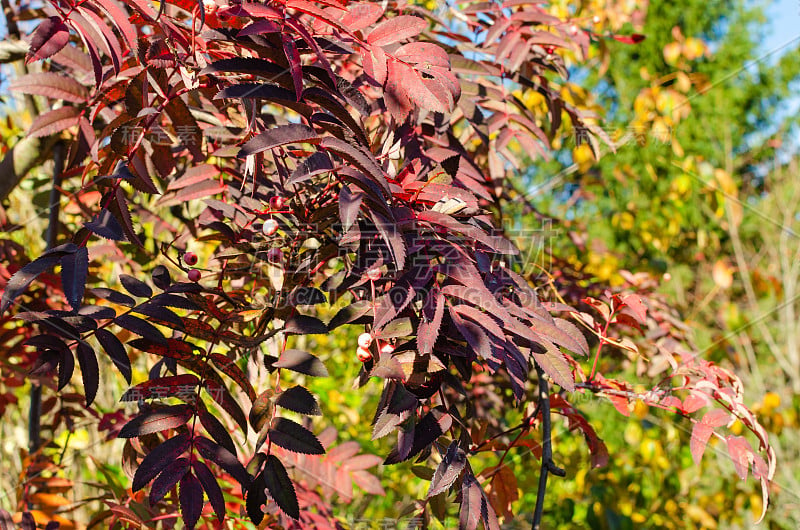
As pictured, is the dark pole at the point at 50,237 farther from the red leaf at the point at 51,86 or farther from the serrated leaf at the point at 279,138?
the serrated leaf at the point at 279,138

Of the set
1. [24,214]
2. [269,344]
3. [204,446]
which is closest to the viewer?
[204,446]

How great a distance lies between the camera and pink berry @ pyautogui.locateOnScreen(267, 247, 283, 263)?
0.84m

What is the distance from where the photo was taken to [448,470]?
2.24 feet

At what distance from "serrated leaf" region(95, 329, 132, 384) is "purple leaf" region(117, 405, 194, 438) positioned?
0.05 m

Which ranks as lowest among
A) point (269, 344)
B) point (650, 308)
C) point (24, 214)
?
point (24, 214)

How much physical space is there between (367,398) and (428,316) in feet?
6.11

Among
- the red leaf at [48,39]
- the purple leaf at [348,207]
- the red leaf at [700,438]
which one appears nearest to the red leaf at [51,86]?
the red leaf at [48,39]

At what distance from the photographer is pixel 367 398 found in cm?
245

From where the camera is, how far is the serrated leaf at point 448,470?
2.19 ft

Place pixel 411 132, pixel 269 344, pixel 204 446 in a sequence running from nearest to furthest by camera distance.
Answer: pixel 204 446, pixel 411 132, pixel 269 344

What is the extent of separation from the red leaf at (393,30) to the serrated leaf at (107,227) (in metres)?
0.35

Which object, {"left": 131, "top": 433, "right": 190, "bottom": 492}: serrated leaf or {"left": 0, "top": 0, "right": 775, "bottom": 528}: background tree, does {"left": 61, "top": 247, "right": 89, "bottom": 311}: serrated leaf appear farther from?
{"left": 131, "top": 433, "right": 190, "bottom": 492}: serrated leaf

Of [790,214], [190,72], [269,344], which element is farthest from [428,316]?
[790,214]

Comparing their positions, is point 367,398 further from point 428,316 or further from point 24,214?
point 428,316
